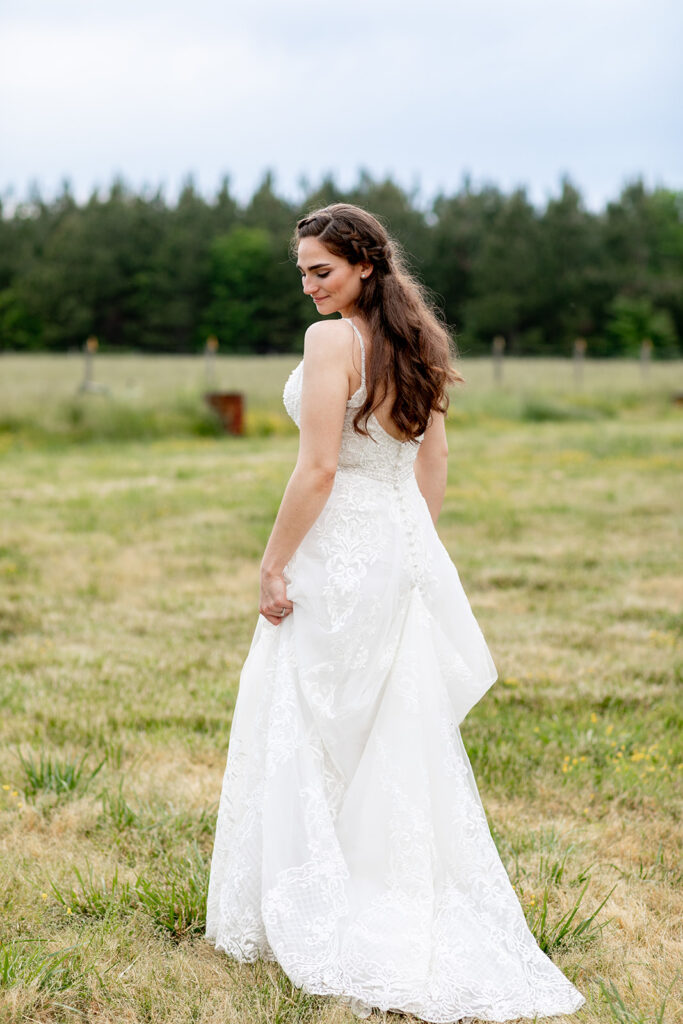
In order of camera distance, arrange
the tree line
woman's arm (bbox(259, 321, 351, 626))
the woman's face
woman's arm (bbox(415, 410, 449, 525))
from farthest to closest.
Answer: the tree line
woman's arm (bbox(415, 410, 449, 525))
the woman's face
woman's arm (bbox(259, 321, 351, 626))

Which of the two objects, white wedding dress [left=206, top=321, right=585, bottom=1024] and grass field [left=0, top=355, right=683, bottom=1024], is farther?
grass field [left=0, top=355, right=683, bottom=1024]

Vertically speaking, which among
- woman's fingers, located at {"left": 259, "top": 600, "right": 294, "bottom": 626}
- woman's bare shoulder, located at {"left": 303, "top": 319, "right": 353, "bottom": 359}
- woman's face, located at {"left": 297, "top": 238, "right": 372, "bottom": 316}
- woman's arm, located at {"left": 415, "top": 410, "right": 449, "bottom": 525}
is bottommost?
woman's fingers, located at {"left": 259, "top": 600, "right": 294, "bottom": 626}

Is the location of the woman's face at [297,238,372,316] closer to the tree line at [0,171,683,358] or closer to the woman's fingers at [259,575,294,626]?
the woman's fingers at [259,575,294,626]

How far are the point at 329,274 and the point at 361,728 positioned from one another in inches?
48.1

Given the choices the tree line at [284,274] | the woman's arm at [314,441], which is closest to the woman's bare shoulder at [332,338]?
the woman's arm at [314,441]

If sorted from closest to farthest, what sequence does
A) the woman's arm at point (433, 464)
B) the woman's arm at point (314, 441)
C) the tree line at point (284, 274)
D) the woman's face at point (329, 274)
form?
the woman's arm at point (314, 441) → the woman's face at point (329, 274) → the woman's arm at point (433, 464) → the tree line at point (284, 274)

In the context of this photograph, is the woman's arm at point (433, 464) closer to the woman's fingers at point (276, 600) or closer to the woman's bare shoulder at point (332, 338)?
the woman's bare shoulder at point (332, 338)

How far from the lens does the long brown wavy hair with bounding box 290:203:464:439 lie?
8.35 ft

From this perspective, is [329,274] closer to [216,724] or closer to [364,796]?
[364,796]

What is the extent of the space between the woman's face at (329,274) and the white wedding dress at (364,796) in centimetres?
21

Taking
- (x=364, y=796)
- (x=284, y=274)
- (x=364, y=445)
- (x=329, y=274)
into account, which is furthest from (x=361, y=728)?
(x=284, y=274)

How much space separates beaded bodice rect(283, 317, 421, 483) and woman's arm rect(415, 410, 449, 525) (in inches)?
6.6

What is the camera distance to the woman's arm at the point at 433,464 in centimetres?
289

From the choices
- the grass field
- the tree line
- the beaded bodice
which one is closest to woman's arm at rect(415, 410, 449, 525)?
the beaded bodice
